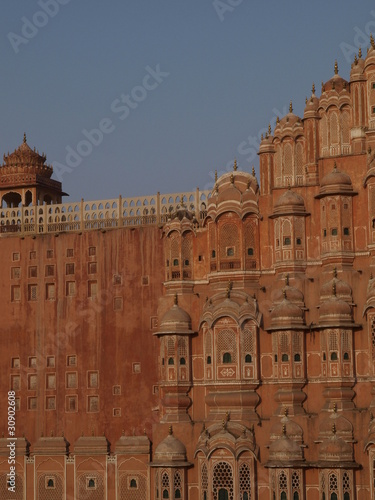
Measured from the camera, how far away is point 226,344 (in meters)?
54.4

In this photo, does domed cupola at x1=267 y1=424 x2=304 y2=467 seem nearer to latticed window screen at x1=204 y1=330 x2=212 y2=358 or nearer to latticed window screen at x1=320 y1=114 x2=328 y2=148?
latticed window screen at x1=204 y1=330 x2=212 y2=358

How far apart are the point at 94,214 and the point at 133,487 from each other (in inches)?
552

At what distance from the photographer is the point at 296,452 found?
170 ft

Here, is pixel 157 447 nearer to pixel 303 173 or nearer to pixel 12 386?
pixel 12 386

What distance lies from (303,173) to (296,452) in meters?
13.0

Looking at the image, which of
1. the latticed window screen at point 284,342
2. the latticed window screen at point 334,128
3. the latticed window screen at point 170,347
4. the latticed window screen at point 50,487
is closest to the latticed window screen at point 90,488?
the latticed window screen at point 50,487

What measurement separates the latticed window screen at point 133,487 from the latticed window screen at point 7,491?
5428 millimetres

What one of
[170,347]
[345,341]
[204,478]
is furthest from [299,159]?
[204,478]

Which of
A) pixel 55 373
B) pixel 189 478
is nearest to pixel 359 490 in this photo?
pixel 189 478

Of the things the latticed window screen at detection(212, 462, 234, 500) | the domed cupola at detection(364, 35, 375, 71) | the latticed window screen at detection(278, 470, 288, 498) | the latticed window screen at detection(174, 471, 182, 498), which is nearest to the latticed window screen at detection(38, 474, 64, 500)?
the latticed window screen at detection(174, 471, 182, 498)

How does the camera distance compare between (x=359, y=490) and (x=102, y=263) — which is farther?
(x=102, y=263)

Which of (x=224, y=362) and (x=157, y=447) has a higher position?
(x=224, y=362)

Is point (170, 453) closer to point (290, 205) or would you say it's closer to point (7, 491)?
point (7, 491)

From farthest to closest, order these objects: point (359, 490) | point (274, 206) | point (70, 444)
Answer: point (70, 444) < point (274, 206) < point (359, 490)
